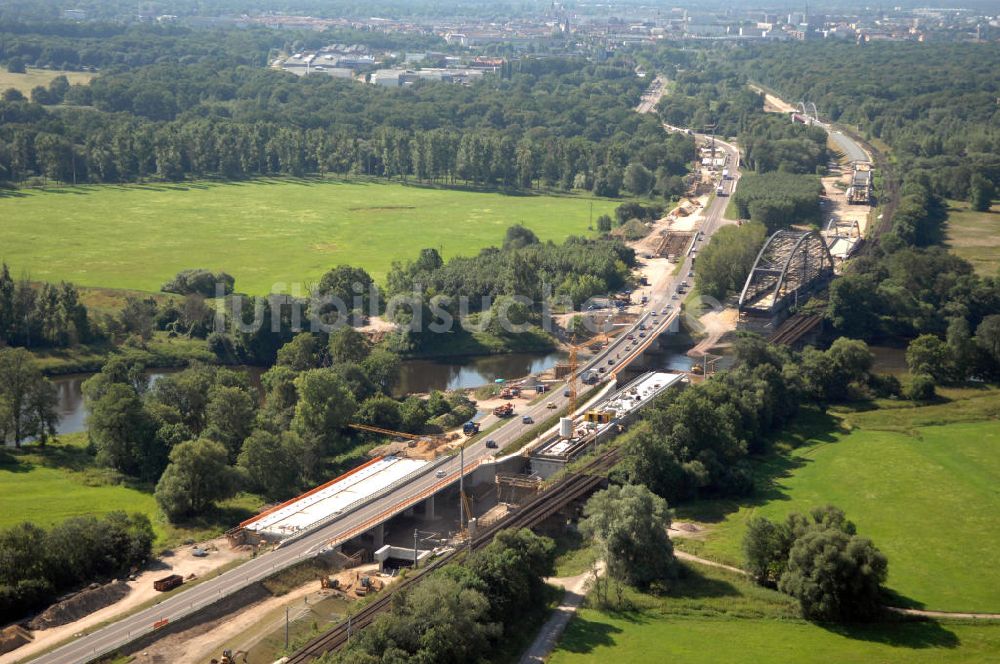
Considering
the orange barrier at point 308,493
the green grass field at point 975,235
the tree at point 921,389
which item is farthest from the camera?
the green grass field at point 975,235

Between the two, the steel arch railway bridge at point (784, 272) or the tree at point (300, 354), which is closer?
the tree at point (300, 354)

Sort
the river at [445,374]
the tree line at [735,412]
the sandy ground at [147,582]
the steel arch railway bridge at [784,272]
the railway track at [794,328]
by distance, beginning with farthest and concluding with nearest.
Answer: the steel arch railway bridge at [784,272] < the railway track at [794,328] < the river at [445,374] < the tree line at [735,412] < the sandy ground at [147,582]

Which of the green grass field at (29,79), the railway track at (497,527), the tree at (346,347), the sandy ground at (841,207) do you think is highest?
the green grass field at (29,79)

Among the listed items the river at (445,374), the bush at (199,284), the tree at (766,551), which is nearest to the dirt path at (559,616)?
→ the tree at (766,551)

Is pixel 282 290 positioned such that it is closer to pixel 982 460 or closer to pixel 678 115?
pixel 982 460

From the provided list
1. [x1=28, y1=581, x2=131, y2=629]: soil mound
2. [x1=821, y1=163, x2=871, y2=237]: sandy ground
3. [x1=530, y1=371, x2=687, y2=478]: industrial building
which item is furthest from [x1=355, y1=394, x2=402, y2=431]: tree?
[x1=821, y1=163, x2=871, y2=237]: sandy ground

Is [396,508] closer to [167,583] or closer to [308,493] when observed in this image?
[308,493]

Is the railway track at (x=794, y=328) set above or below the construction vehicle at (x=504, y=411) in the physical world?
above

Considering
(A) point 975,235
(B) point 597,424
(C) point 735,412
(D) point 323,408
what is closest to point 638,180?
(A) point 975,235

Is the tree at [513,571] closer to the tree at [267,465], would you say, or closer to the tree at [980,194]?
the tree at [267,465]
